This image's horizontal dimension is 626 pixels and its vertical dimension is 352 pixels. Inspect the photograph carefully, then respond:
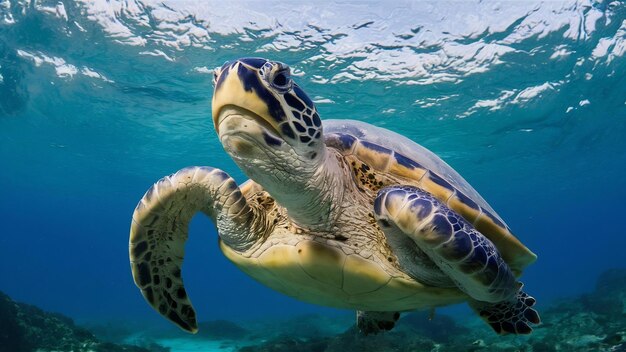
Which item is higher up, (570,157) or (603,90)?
(570,157)

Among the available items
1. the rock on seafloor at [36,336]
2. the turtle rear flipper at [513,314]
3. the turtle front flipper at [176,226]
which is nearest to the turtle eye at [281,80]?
the turtle front flipper at [176,226]

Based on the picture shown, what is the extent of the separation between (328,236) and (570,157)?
3172 centimetres

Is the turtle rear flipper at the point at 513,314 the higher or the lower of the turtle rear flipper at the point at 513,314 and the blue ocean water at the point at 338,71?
the lower

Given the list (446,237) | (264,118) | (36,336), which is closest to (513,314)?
(446,237)

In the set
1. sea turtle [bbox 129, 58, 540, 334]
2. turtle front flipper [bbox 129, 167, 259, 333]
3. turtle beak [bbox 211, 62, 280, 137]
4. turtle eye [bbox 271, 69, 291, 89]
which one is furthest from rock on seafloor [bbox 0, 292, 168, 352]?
turtle eye [bbox 271, 69, 291, 89]

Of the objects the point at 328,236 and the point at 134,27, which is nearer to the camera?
the point at 328,236

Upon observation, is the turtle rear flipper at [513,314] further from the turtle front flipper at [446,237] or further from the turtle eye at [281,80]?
the turtle eye at [281,80]

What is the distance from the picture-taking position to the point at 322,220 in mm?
3090

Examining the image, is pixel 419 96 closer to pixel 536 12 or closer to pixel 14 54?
pixel 536 12

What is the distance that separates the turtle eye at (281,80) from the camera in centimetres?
220

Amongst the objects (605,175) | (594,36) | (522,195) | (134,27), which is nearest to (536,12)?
(594,36)

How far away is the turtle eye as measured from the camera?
220 centimetres

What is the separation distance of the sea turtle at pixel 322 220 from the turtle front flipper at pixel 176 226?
12 millimetres

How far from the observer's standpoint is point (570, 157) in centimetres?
2853
